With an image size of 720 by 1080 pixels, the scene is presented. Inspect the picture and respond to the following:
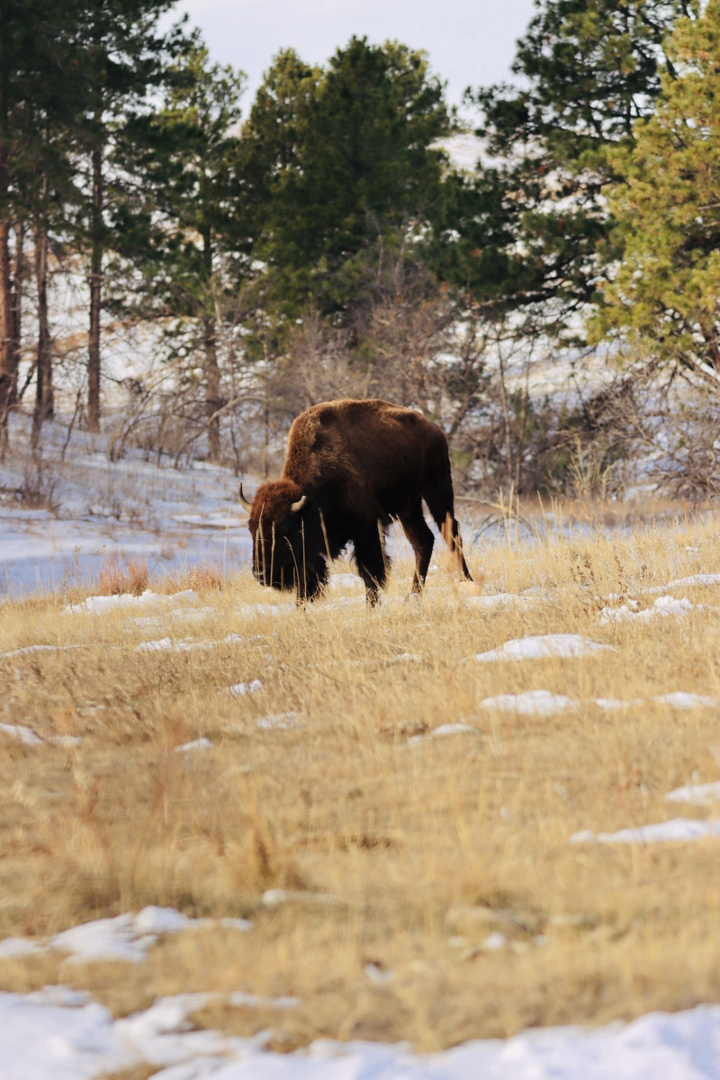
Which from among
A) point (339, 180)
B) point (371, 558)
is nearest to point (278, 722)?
point (371, 558)

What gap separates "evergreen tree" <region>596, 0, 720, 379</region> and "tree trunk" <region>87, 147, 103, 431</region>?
1192cm

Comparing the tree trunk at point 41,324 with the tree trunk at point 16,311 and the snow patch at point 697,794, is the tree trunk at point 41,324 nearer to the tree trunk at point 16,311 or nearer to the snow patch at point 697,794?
the tree trunk at point 16,311

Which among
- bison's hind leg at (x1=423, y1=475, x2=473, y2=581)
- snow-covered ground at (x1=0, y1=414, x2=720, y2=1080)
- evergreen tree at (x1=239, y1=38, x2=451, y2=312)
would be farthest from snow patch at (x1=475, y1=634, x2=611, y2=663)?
evergreen tree at (x1=239, y1=38, x2=451, y2=312)

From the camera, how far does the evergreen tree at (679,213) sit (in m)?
13.5

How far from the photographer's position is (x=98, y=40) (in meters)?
21.7

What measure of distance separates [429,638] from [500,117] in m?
16.0

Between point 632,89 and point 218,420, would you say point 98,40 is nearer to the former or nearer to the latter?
point 218,420

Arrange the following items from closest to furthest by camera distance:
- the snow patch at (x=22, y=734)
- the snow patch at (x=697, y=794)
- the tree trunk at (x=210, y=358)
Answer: the snow patch at (x=697, y=794), the snow patch at (x=22, y=734), the tree trunk at (x=210, y=358)

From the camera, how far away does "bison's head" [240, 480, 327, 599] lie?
719 cm

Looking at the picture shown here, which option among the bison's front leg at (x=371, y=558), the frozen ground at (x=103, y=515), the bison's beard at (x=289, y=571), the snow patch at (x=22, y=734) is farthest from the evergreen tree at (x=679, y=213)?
the snow patch at (x=22, y=734)

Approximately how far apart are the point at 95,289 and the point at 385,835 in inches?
1006

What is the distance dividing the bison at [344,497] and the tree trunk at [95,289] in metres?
15.2

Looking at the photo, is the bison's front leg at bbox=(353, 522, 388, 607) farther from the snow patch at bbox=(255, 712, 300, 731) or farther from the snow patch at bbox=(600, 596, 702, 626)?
the snow patch at bbox=(255, 712, 300, 731)

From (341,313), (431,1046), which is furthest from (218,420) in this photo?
(431,1046)
